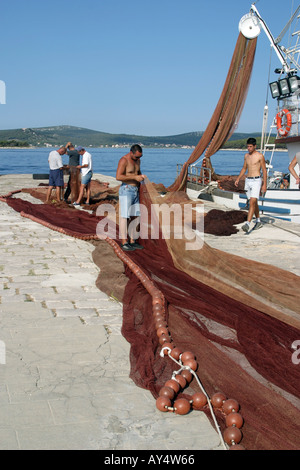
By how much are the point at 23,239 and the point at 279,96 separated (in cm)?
1064

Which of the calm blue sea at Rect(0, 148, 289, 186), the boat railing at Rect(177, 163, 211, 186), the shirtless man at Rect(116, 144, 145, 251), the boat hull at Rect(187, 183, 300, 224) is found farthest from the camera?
the calm blue sea at Rect(0, 148, 289, 186)

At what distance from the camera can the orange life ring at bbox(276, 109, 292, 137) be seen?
15633 millimetres

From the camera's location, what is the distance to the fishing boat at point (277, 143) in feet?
45.8

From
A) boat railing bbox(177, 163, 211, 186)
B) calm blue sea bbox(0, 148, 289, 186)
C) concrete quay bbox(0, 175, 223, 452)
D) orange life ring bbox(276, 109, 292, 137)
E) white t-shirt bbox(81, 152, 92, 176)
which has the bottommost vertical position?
calm blue sea bbox(0, 148, 289, 186)

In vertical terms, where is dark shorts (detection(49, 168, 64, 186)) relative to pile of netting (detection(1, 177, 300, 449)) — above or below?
above

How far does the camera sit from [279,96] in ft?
51.5

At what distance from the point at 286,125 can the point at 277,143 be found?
2.26 ft

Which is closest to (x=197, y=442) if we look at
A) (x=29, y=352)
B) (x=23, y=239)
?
(x=29, y=352)

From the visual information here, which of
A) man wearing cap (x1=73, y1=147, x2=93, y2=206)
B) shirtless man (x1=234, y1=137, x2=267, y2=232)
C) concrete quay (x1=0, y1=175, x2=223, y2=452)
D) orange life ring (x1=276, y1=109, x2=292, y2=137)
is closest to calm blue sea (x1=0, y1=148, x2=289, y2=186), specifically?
orange life ring (x1=276, y1=109, x2=292, y2=137)

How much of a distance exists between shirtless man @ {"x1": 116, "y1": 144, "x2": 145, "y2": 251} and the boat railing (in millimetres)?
9687

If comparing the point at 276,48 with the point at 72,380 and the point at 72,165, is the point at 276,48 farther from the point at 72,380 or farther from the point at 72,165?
the point at 72,380

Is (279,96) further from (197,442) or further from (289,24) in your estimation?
(197,442)

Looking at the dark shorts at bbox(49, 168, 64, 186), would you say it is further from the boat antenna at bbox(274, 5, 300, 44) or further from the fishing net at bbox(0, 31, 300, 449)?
the boat antenna at bbox(274, 5, 300, 44)

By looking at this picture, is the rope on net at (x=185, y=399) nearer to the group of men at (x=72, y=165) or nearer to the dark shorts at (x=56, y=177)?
the group of men at (x=72, y=165)
